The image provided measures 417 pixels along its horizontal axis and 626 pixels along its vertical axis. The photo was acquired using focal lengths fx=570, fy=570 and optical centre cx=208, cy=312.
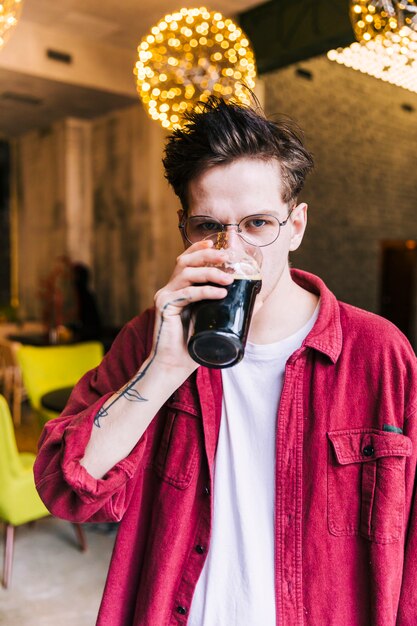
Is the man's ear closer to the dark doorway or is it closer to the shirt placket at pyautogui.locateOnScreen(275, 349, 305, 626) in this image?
the shirt placket at pyautogui.locateOnScreen(275, 349, 305, 626)

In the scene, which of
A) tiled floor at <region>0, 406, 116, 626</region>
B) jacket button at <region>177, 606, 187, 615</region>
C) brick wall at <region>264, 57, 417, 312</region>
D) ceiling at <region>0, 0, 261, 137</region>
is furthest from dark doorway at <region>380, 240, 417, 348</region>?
jacket button at <region>177, 606, 187, 615</region>

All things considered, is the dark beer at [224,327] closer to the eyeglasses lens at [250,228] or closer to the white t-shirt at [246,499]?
the eyeglasses lens at [250,228]

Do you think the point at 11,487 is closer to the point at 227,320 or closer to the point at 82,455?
the point at 82,455

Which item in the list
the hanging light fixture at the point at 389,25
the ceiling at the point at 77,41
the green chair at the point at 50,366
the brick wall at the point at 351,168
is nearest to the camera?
the hanging light fixture at the point at 389,25

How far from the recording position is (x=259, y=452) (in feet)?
3.34

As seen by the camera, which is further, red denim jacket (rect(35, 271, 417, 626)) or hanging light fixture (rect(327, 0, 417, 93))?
hanging light fixture (rect(327, 0, 417, 93))

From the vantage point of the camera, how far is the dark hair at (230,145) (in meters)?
0.95

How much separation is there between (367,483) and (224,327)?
398mm

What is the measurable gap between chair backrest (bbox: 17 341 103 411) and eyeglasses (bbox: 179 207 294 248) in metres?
3.23

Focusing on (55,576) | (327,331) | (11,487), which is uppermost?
(327,331)

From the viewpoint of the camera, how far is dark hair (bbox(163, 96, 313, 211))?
0.95 m

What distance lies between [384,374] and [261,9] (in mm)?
4782

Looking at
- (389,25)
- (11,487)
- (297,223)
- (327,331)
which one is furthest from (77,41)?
(327,331)

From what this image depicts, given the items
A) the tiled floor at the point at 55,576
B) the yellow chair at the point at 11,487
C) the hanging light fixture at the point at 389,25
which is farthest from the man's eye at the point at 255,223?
the tiled floor at the point at 55,576
